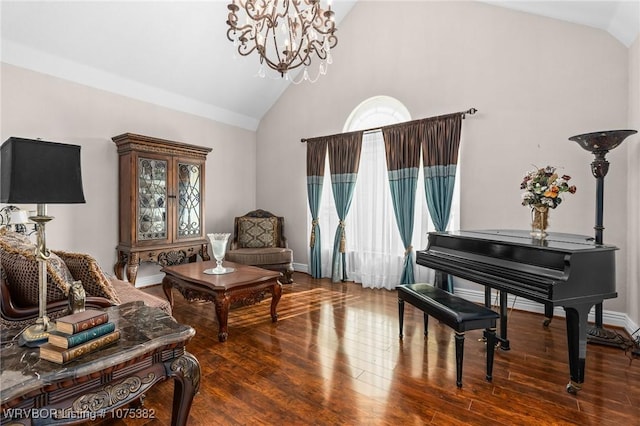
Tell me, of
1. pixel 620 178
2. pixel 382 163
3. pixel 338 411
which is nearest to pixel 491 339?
pixel 338 411

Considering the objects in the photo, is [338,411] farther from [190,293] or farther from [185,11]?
[185,11]

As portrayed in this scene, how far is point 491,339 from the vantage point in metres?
2.02

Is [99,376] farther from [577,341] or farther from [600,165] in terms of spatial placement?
[600,165]

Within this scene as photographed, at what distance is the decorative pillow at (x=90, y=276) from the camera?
193cm

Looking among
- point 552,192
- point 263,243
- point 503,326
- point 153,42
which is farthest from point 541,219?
point 153,42

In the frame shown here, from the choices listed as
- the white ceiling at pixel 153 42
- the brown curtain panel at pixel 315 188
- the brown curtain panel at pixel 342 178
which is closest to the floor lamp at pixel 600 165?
the white ceiling at pixel 153 42

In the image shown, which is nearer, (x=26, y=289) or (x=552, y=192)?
(x=26, y=289)

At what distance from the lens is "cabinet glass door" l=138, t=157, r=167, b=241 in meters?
4.06

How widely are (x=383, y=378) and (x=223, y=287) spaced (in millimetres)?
1446

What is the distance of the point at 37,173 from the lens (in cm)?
120

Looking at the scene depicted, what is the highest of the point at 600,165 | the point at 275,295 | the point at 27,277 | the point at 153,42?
the point at 153,42

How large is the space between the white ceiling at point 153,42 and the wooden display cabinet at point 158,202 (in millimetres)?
898

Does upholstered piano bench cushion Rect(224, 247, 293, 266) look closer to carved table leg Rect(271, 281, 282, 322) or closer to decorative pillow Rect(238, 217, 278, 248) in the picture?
decorative pillow Rect(238, 217, 278, 248)

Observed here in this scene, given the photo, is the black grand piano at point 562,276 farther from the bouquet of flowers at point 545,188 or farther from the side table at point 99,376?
the side table at point 99,376
